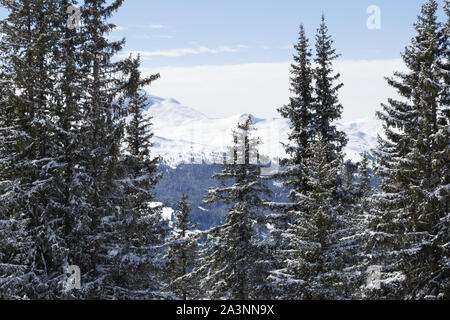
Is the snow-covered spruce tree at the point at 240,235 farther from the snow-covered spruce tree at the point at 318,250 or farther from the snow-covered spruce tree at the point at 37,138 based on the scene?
the snow-covered spruce tree at the point at 37,138

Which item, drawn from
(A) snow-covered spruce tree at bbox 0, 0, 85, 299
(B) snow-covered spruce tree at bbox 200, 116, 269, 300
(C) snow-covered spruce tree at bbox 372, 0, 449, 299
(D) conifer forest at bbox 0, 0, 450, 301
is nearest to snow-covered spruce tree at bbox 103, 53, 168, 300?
(D) conifer forest at bbox 0, 0, 450, 301

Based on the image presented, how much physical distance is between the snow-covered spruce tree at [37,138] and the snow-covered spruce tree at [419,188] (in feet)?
40.1

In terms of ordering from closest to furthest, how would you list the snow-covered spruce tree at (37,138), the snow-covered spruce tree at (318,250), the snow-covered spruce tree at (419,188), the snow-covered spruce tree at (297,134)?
the snow-covered spruce tree at (37,138) < the snow-covered spruce tree at (419,188) < the snow-covered spruce tree at (318,250) < the snow-covered spruce tree at (297,134)

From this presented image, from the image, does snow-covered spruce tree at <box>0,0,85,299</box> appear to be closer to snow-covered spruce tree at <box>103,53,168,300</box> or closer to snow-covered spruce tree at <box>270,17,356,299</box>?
snow-covered spruce tree at <box>103,53,168,300</box>

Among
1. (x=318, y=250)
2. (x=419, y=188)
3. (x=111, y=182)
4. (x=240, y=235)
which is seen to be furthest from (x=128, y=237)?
(x=419, y=188)

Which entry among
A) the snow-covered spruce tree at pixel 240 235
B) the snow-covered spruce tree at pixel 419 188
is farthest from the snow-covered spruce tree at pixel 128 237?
the snow-covered spruce tree at pixel 419 188

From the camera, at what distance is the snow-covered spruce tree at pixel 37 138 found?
1434cm

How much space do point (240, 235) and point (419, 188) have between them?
930 cm

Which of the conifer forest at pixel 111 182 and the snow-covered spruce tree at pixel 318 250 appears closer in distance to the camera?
the conifer forest at pixel 111 182

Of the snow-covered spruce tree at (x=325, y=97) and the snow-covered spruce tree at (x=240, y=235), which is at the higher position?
the snow-covered spruce tree at (x=325, y=97)

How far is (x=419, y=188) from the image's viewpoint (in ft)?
50.6

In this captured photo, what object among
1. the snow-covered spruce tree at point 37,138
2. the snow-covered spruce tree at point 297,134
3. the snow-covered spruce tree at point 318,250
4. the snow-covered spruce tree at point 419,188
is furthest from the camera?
the snow-covered spruce tree at point 297,134

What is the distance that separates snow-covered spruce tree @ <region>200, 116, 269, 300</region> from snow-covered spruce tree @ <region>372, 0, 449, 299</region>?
627 centimetres
